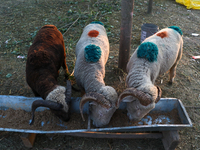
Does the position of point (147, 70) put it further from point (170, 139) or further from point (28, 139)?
point (28, 139)

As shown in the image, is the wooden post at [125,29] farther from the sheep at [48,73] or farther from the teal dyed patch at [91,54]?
the sheep at [48,73]

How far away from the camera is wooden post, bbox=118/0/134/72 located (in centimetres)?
383

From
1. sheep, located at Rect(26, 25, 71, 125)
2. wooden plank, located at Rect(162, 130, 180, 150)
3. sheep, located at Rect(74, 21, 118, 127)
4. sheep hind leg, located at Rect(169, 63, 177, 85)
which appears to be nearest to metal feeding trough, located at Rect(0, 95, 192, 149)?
wooden plank, located at Rect(162, 130, 180, 150)

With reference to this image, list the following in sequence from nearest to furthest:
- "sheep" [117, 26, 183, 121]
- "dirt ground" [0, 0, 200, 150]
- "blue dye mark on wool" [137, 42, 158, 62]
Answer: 1. "sheep" [117, 26, 183, 121]
2. "dirt ground" [0, 0, 200, 150]
3. "blue dye mark on wool" [137, 42, 158, 62]

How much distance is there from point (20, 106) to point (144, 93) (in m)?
2.51

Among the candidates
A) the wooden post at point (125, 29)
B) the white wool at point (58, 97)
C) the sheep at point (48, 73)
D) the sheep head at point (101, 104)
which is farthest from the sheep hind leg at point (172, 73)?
the white wool at point (58, 97)

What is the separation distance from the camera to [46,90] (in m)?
3.04

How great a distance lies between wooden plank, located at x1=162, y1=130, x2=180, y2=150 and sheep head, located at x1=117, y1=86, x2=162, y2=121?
0.58 metres

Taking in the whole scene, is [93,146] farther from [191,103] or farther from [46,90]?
[191,103]

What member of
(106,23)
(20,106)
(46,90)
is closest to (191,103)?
(46,90)

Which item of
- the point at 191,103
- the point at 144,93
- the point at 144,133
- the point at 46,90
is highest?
the point at 144,93

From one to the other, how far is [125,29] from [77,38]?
287 centimetres

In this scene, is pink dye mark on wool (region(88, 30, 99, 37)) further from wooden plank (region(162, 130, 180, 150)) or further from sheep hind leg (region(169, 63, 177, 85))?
wooden plank (region(162, 130, 180, 150))

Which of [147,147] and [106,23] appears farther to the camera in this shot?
[106,23]
